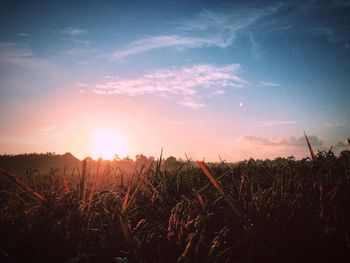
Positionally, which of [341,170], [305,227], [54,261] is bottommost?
[54,261]

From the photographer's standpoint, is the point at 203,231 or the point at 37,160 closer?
the point at 203,231

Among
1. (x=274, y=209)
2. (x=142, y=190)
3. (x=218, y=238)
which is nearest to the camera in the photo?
(x=218, y=238)

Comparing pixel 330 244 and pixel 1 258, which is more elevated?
pixel 330 244

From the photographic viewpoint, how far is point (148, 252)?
2.27 m

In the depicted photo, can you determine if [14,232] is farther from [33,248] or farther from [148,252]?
[148,252]

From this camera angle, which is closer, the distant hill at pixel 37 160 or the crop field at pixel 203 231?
the crop field at pixel 203 231

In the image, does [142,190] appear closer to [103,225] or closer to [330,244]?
[103,225]

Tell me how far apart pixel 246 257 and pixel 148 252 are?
850mm

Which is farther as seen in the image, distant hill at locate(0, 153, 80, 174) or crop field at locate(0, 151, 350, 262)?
distant hill at locate(0, 153, 80, 174)

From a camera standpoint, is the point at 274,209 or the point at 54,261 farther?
the point at 274,209

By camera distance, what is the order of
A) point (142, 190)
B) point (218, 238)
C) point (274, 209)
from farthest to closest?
point (142, 190) → point (274, 209) → point (218, 238)

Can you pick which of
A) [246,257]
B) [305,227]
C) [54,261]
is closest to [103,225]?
[54,261]

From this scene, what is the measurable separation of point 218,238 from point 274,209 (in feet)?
2.14

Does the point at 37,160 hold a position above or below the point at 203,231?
above
